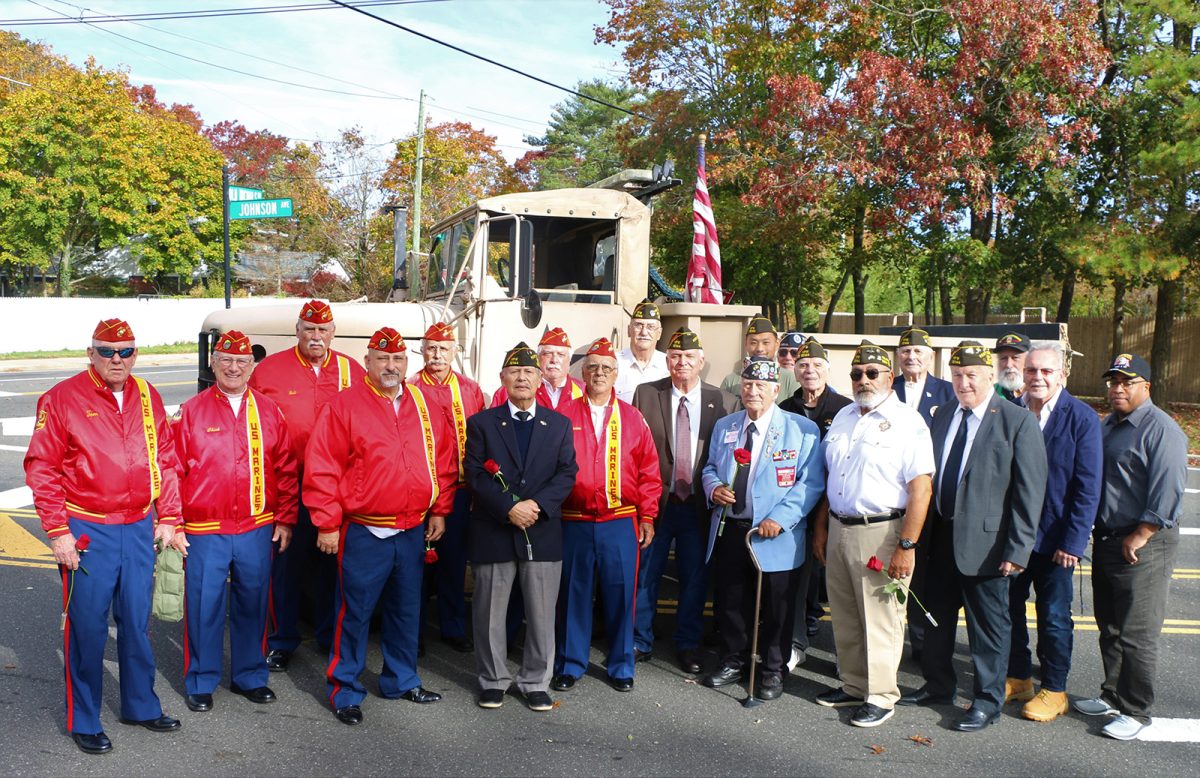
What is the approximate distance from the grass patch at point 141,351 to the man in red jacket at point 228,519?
25069mm

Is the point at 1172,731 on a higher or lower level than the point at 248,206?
lower

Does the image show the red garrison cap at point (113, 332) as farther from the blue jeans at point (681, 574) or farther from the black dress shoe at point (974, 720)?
the black dress shoe at point (974, 720)

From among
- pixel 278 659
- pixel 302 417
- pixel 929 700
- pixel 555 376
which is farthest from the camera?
pixel 302 417

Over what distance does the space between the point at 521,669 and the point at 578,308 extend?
3010mm

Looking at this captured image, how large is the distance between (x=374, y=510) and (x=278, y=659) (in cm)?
138

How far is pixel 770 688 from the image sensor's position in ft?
17.6

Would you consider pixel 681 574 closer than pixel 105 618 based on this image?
No

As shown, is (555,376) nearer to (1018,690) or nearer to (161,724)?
(161,724)

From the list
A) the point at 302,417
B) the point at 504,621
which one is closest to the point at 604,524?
the point at 504,621

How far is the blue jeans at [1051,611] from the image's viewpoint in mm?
5207

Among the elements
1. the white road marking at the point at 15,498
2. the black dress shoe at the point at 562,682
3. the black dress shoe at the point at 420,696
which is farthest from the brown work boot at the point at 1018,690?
the white road marking at the point at 15,498

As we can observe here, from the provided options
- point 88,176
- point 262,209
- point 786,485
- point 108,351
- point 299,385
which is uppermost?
point 88,176

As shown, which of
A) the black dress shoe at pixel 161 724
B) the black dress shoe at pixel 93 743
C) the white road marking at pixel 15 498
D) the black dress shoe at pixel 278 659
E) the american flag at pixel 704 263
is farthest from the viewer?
the white road marking at pixel 15 498

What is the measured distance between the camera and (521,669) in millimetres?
5297
